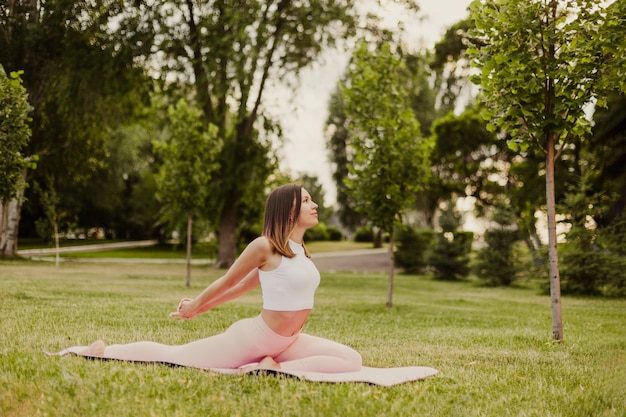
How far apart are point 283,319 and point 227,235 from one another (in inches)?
892

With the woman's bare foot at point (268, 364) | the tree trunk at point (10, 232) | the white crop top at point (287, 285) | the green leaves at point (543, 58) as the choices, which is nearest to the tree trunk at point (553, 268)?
the green leaves at point (543, 58)

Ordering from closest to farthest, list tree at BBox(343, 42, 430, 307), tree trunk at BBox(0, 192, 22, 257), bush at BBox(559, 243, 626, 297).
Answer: tree at BBox(343, 42, 430, 307), bush at BBox(559, 243, 626, 297), tree trunk at BBox(0, 192, 22, 257)

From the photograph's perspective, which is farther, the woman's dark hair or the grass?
the woman's dark hair

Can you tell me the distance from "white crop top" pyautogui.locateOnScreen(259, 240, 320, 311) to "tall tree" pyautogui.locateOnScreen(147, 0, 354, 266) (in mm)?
17224

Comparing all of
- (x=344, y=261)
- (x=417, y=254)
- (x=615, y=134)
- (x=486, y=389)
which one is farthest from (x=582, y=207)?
(x=344, y=261)

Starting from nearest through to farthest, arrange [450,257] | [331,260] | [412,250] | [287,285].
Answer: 1. [287,285]
2. [450,257]
3. [412,250]
4. [331,260]

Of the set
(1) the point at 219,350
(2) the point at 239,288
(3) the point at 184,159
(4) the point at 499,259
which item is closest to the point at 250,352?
(1) the point at 219,350

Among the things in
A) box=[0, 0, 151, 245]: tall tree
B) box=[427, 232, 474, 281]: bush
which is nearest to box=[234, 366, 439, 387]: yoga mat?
box=[0, 0, 151, 245]: tall tree

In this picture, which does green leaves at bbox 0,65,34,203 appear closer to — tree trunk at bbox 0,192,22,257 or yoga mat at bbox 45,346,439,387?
yoga mat at bbox 45,346,439,387

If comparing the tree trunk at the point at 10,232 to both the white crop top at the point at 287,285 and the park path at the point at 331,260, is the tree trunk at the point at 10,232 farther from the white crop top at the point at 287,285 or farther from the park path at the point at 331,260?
the white crop top at the point at 287,285

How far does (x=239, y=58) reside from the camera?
Answer: 73.1ft

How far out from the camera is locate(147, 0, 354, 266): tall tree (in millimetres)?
22625

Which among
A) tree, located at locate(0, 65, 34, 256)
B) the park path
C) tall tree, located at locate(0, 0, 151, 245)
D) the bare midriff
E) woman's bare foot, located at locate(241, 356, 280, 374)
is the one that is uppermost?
tall tree, located at locate(0, 0, 151, 245)

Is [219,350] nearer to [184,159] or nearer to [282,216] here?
[282,216]
